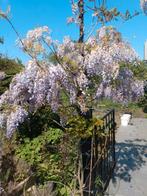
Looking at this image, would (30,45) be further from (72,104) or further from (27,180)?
(27,180)

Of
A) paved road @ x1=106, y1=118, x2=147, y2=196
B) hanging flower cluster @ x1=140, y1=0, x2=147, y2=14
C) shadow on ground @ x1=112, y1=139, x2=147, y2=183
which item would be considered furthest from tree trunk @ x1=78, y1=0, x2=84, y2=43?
shadow on ground @ x1=112, y1=139, x2=147, y2=183

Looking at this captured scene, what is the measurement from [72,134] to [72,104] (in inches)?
19.4

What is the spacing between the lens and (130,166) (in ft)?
24.0

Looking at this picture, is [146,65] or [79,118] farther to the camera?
[146,65]

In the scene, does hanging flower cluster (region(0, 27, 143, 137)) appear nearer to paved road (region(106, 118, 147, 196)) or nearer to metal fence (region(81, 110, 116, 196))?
metal fence (region(81, 110, 116, 196))

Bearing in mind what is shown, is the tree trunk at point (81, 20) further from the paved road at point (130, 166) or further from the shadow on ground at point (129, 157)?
the shadow on ground at point (129, 157)

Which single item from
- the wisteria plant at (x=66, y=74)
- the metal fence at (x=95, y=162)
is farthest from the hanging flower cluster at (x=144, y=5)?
the metal fence at (x=95, y=162)

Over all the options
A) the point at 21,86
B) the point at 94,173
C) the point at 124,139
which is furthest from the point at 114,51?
the point at 124,139

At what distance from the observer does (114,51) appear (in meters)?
4.45

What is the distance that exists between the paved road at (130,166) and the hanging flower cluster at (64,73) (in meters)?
2.02

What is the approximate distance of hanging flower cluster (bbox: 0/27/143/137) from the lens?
425cm

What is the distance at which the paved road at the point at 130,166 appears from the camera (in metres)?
6.03

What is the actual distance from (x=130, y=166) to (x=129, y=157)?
2.33 feet

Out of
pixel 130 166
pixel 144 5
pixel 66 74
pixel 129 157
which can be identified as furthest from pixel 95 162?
pixel 129 157
